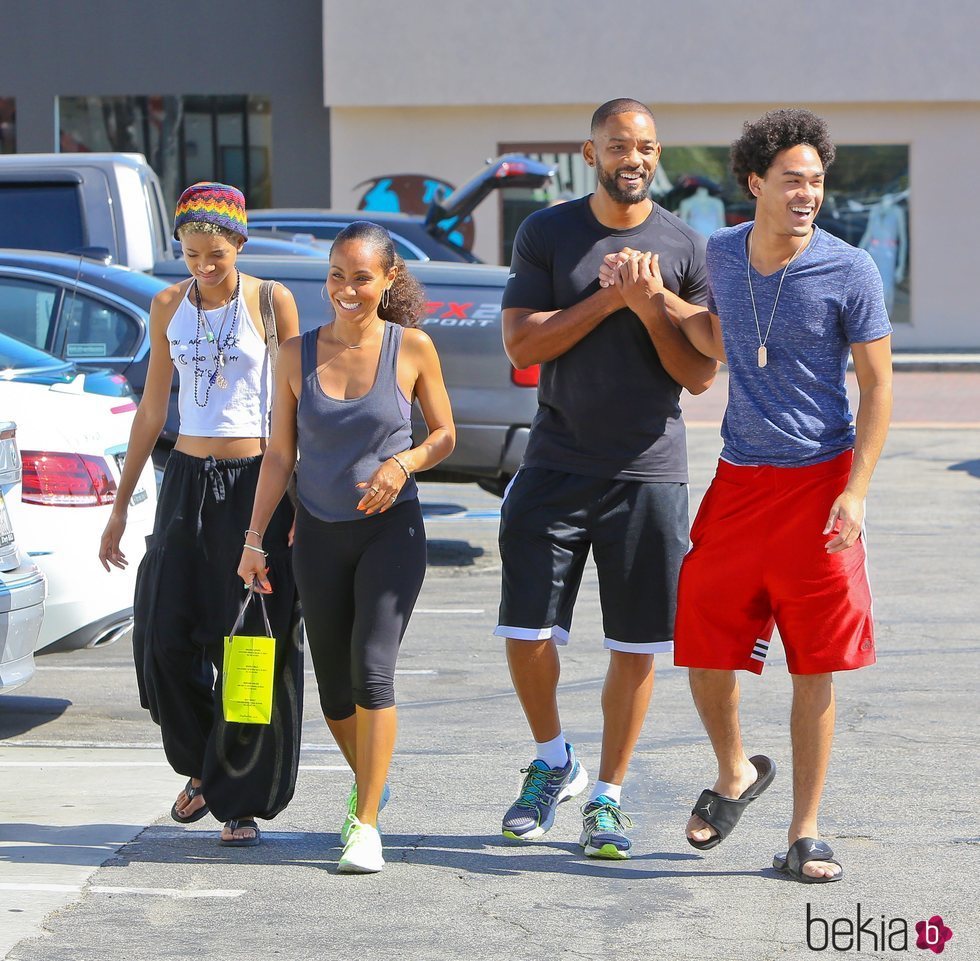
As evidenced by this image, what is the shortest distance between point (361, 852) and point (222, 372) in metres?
1.45

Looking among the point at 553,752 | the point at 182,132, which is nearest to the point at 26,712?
the point at 553,752

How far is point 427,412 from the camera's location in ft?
15.9

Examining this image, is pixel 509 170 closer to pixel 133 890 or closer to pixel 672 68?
pixel 133 890

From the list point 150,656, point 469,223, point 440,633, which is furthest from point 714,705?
point 469,223

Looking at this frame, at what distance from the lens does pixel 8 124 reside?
27047 mm

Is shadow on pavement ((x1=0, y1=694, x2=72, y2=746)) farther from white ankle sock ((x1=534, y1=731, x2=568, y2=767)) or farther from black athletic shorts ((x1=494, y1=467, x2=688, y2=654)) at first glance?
black athletic shorts ((x1=494, y1=467, x2=688, y2=654))

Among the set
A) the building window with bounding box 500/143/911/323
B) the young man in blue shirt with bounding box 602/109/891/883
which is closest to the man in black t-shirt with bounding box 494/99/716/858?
the young man in blue shirt with bounding box 602/109/891/883

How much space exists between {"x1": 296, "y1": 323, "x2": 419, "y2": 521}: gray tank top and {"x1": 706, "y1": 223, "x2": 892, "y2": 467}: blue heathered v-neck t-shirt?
973 millimetres

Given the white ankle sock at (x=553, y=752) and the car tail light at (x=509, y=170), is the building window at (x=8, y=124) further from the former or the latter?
the white ankle sock at (x=553, y=752)

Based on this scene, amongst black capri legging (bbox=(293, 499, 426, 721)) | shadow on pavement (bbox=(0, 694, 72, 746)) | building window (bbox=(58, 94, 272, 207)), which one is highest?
building window (bbox=(58, 94, 272, 207))

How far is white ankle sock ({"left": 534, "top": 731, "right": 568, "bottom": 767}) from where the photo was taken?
500 cm

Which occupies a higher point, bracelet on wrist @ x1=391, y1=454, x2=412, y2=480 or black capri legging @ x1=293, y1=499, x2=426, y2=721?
bracelet on wrist @ x1=391, y1=454, x2=412, y2=480

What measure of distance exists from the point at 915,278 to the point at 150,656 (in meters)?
23.3

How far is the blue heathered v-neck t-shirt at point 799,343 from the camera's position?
4.44 metres
